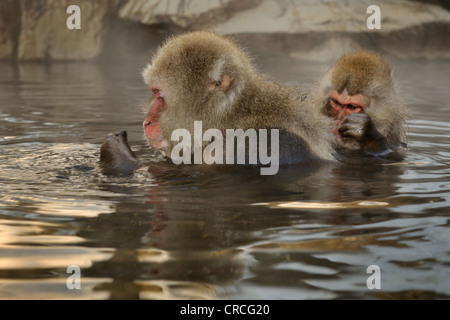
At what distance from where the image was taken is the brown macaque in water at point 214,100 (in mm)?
4055

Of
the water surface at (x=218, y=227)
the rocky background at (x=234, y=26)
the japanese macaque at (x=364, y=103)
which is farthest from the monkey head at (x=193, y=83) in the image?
the rocky background at (x=234, y=26)

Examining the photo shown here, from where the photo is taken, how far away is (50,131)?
5820mm

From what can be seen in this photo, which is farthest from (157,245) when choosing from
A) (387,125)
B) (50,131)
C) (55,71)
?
(55,71)

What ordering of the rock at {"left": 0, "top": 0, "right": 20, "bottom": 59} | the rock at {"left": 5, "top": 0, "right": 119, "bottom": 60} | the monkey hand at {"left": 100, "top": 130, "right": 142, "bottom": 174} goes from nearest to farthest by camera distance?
the monkey hand at {"left": 100, "top": 130, "right": 142, "bottom": 174}, the rock at {"left": 0, "top": 0, "right": 20, "bottom": 59}, the rock at {"left": 5, "top": 0, "right": 119, "bottom": 60}

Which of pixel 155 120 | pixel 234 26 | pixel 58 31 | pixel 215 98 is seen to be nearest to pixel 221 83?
pixel 215 98

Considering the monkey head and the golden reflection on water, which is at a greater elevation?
the monkey head

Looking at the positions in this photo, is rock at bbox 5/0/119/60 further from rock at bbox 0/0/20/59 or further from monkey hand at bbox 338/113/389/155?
monkey hand at bbox 338/113/389/155

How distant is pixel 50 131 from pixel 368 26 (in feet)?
26.2

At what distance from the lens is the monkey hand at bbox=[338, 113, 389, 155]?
4.78 m

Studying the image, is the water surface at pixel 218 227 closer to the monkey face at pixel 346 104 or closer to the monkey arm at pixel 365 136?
the monkey arm at pixel 365 136

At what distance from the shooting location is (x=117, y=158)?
418 cm

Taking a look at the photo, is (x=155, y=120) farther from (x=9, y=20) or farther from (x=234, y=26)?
(x=9, y=20)

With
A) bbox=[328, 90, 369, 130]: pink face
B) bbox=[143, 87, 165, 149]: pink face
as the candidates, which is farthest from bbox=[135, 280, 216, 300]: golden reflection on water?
bbox=[328, 90, 369, 130]: pink face

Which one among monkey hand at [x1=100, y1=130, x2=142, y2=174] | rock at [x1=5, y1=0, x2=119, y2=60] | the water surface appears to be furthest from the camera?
rock at [x1=5, y1=0, x2=119, y2=60]
